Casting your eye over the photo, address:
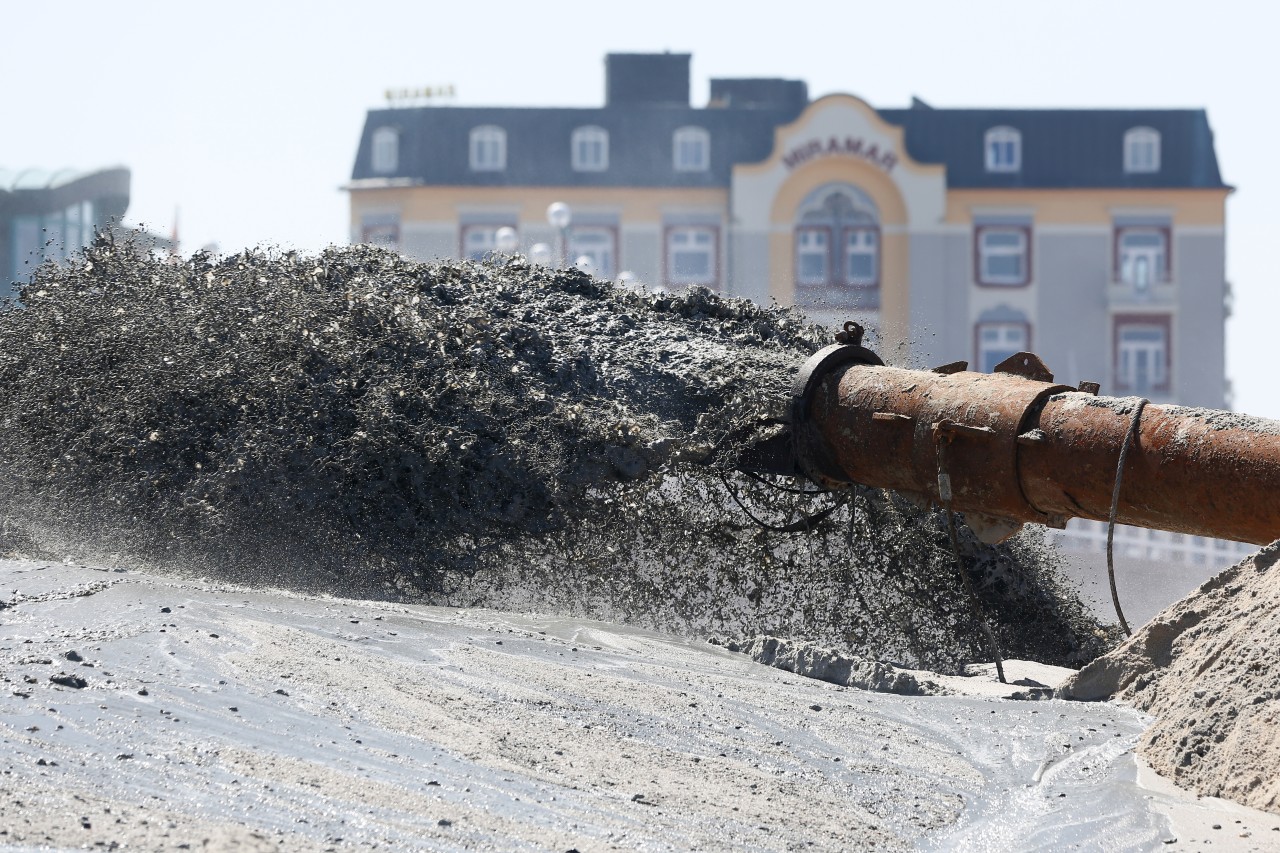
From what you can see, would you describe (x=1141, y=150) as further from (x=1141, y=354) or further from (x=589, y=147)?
(x=589, y=147)

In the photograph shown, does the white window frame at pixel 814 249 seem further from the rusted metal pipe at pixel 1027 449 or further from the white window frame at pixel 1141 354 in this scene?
the rusted metal pipe at pixel 1027 449

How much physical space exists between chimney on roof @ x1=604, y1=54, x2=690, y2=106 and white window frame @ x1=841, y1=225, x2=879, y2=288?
660cm

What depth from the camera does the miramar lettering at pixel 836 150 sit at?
39812 mm

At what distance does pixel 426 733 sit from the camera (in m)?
4.29

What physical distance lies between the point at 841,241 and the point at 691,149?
483 centimetres

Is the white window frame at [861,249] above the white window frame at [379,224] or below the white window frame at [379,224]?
below

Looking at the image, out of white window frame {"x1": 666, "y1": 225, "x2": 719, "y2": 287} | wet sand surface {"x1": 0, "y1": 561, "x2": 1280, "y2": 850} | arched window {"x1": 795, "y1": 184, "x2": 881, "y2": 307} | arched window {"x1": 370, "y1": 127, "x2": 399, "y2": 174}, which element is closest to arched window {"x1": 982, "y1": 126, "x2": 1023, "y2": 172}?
arched window {"x1": 795, "y1": 184, "x2": 881, "y2": 307}

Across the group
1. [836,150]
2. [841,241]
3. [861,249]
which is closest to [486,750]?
[836,150]

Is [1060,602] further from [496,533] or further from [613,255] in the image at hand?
[613,255]

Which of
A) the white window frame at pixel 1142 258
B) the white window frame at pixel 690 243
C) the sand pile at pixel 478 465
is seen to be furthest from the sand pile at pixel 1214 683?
the white window frame at pixel 1142 258

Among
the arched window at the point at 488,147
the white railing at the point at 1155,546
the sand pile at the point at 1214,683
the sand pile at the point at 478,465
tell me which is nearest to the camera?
the sand pile at the point at 1214,683

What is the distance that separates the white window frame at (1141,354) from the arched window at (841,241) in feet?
22.3

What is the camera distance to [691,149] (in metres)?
41.0

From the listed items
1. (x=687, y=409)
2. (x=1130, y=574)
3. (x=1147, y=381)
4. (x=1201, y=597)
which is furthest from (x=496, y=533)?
(x=1147, y=381)
